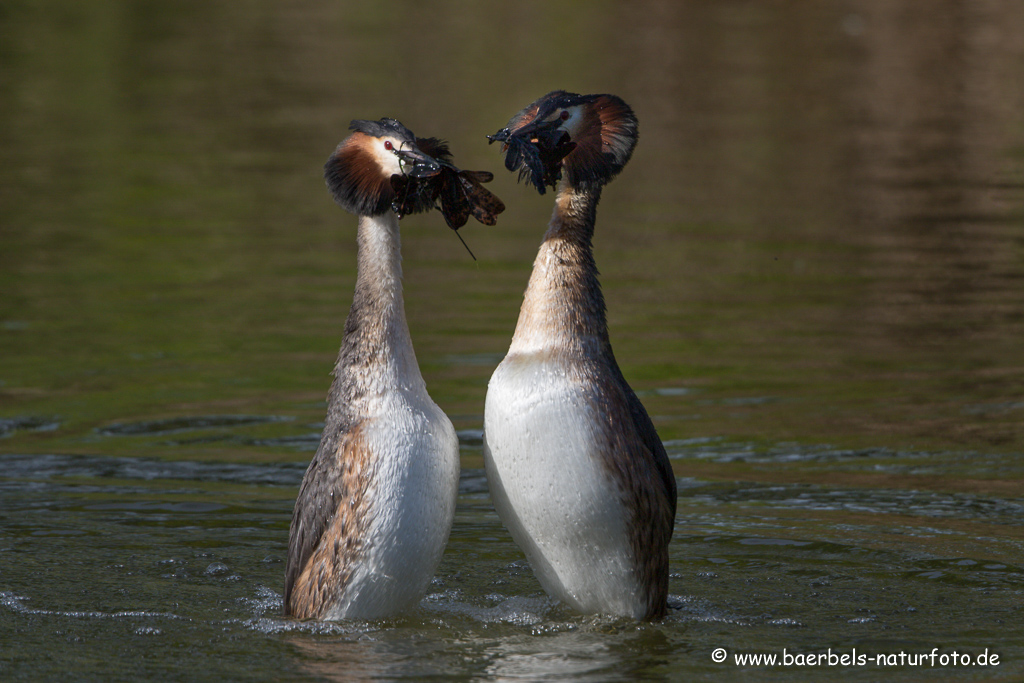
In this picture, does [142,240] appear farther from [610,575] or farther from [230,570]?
[610,575]

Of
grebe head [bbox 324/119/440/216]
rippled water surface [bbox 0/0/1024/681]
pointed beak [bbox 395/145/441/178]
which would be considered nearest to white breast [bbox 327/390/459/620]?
rippled water surface [bbox 0/0/1024/681]

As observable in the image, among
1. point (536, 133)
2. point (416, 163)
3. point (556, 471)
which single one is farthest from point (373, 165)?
point (556, 471)

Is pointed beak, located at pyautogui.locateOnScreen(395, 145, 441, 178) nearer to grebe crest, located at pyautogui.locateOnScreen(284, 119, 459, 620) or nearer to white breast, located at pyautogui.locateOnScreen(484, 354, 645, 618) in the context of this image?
grebe crest, located at pyautogui.locateOnScreen(284, 119, 459, 620)

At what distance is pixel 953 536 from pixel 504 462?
144 inches

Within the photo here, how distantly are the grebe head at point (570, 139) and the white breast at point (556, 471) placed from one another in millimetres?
1103

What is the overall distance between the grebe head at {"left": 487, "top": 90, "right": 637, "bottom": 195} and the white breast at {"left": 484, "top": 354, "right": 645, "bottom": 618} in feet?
3.62

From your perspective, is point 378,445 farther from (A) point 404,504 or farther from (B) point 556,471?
(B) point 556,471

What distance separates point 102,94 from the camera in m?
35.0

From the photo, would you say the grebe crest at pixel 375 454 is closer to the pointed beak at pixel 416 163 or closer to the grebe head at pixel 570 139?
the pointed beak at pixel 416 163

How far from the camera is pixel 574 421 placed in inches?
316

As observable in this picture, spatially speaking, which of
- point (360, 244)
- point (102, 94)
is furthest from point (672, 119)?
point (360, 244)

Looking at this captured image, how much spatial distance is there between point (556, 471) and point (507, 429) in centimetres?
36

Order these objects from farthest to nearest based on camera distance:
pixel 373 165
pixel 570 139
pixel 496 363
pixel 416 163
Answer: pixel 496 363, pixel 570 139, pixel 373 165, pixel 416 163

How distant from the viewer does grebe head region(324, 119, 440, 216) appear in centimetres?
797
